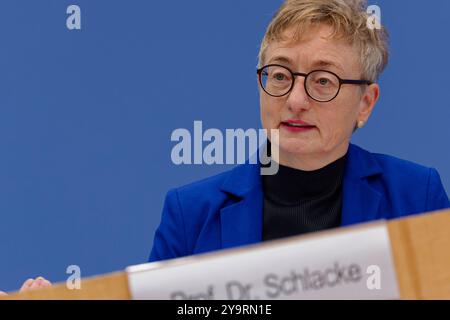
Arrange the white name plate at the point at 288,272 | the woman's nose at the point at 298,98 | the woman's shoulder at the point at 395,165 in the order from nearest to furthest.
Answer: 1. the white name plate at the point at 288,272
2. the woman's nose at the point at 298,98
3. the woman's shoulder at the point at 395,165

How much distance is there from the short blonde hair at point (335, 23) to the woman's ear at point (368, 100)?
0.04 meters

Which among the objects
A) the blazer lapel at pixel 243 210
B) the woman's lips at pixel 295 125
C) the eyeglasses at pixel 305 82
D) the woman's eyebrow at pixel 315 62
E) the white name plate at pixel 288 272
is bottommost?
the white name plate at pixel 288 272

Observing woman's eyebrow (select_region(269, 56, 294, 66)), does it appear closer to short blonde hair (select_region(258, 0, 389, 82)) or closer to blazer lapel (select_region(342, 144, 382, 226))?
short blonde hair (select_region(258, 0, 389, 82))

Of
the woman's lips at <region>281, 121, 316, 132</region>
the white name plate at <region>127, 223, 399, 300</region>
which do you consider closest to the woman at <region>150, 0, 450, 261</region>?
the woman's lips at <region>281, 121, 316, 132</region>

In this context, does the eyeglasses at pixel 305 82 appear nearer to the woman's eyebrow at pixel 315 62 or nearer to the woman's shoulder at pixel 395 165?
the woman's eyebrow at pixel 315 62

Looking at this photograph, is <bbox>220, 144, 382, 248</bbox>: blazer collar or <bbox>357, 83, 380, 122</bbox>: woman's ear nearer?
<bbox>220, 144, 382, 248</bbox>: blazer collar

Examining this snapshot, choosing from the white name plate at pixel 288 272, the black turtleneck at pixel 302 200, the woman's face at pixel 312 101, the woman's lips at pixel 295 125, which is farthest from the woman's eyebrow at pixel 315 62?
the white name plate at pixel 288 272

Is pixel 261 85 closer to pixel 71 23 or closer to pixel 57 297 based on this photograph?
pixel 57 297

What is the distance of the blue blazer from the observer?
1.50 meters

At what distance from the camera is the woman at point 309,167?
1476 millimetres
